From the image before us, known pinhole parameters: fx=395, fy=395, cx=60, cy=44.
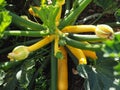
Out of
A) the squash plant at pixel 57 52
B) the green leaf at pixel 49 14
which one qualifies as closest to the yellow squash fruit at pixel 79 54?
the squash plant at pixel 57 52

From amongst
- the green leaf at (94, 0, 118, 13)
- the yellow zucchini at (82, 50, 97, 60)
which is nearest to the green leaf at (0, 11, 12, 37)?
the yellow zucchini at (82, 50, 97, 60)

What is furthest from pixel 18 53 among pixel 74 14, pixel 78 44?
pixel 74 14

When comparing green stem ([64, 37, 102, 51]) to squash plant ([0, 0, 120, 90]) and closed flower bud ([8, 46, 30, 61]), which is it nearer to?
squash plant ([0, 0, 120, 90])

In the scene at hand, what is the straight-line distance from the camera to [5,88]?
2773 millimetres

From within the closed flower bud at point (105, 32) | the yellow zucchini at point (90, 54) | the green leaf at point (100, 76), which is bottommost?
the green leaf at point (100, 76)

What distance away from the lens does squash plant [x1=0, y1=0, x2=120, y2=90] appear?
2514 millimetres

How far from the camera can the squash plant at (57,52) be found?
8.25ft

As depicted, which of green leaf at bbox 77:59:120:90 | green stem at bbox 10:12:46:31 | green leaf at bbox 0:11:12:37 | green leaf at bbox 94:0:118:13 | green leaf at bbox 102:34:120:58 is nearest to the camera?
green leaf at bbox 102:34:120:58

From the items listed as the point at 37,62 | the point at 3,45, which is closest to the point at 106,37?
the point at 37,62

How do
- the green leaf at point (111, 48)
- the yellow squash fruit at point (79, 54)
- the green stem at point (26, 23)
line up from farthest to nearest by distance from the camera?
the green stem at point (26, 23)
the yellow squash fruit at point (79, 54)
the green leaf at point (111, 48)

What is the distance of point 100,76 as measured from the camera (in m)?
2.53

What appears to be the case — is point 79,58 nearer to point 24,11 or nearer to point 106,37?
point 106,37

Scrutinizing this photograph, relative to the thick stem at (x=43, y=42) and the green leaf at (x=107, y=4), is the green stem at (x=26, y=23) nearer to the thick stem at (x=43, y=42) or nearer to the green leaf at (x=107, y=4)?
the thick stem at (x=43, y=42)

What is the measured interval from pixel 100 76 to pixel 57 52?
318mm
